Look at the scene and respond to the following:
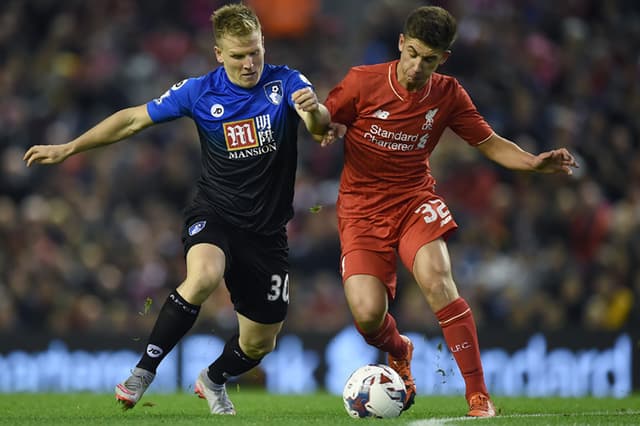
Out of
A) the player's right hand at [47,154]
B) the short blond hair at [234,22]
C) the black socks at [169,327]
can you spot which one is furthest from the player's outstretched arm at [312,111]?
the player's right hand at [47,154]

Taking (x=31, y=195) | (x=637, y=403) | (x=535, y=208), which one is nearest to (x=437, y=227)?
(x=637, y=403)

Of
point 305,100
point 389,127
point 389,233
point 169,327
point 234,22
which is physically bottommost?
point 169,327

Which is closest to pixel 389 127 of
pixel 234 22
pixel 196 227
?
pixel 234 22

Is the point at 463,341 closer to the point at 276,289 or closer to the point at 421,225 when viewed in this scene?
the point at 421,225

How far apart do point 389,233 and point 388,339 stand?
0.69 metres

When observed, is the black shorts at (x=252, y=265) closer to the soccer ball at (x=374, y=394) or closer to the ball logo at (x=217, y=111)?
the ball logo at (x=217, y=111)

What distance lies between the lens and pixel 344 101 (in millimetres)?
7336

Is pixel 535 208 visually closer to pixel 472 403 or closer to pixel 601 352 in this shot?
pixel 601 352

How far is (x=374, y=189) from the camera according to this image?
7.49m

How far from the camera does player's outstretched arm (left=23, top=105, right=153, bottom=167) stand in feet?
23.7

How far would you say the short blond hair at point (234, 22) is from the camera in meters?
7.08

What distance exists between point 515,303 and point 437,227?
5.23m

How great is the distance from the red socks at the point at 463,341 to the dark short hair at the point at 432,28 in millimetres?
1501

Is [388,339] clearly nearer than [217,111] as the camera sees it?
No
